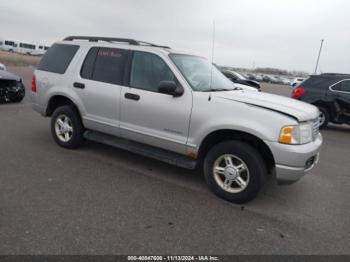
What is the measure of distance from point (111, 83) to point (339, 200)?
3738 millimetres

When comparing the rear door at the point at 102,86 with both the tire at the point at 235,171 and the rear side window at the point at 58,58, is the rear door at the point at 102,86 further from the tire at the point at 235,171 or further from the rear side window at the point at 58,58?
the tire at the point at 235,171

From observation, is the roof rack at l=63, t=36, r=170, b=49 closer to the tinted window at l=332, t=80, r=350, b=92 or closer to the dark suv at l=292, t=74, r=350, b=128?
the dark suv at l=292, t=74, r=350, b=128

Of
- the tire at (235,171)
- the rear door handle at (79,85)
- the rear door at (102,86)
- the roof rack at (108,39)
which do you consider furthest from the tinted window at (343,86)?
the rear door handle at (79,85)

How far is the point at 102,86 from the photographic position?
15.5 feet

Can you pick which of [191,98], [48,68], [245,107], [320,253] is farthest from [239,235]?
[48,68]

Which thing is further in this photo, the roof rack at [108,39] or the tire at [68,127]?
the tire at [68,127]

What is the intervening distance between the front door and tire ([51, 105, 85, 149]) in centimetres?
106

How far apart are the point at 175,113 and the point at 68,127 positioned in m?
2.31

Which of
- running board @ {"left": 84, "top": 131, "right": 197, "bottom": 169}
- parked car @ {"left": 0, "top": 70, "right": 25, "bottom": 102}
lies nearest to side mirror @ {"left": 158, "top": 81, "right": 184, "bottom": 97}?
running board @ {"left": 84, "top": 131, "right": 197, "bottom": 169}

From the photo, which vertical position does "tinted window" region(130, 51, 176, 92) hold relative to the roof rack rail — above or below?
below

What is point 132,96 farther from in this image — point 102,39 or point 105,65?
point 102,39

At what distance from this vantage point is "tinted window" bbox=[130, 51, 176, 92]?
13.8 ft

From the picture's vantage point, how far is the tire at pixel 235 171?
3527mm

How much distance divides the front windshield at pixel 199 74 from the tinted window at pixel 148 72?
191mm
